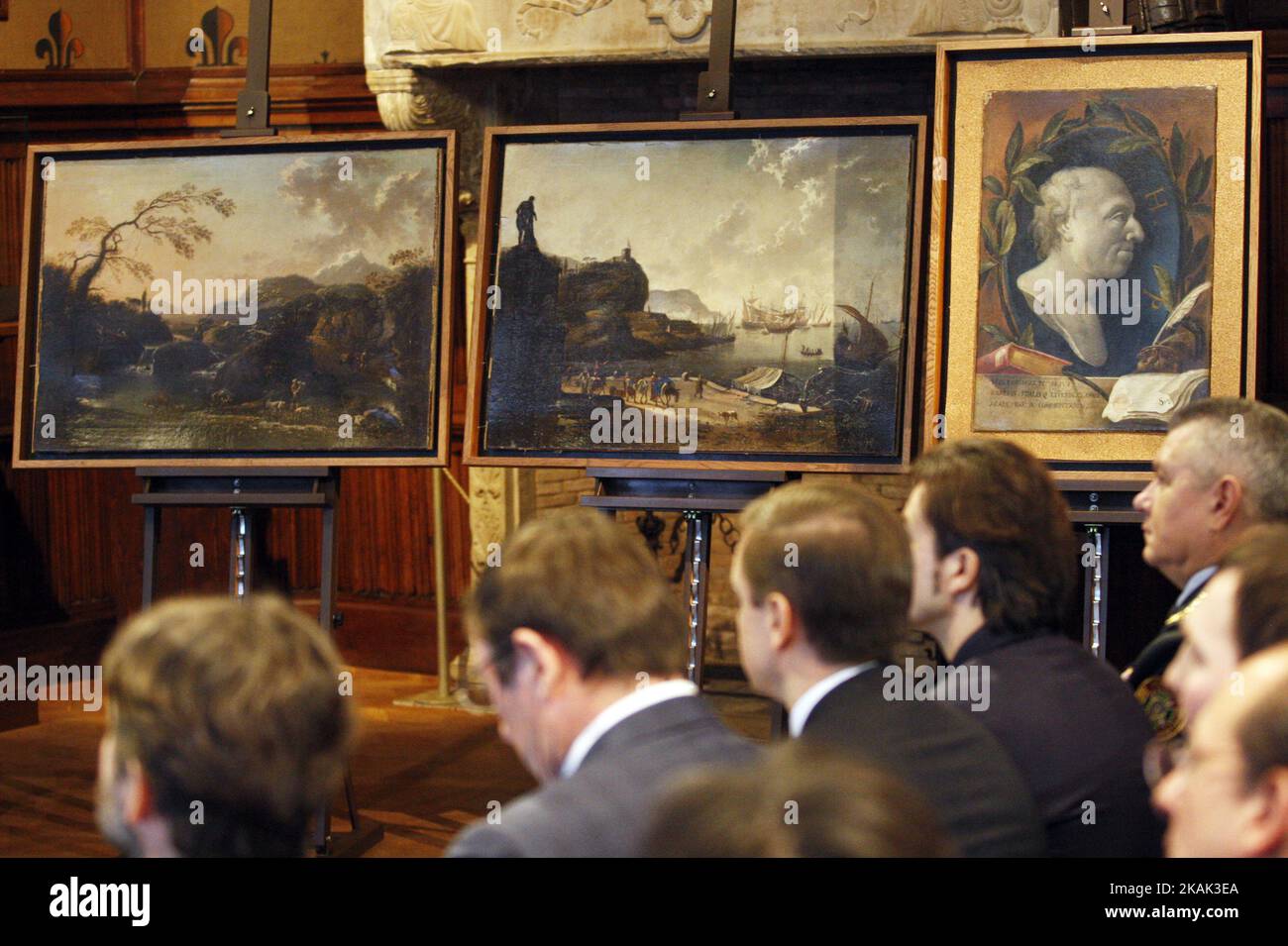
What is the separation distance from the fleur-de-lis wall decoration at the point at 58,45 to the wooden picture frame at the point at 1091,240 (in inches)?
194

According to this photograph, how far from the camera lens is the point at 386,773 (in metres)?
5.59

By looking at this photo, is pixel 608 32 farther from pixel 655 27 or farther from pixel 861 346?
pixel 861 346

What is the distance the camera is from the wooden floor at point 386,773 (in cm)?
476

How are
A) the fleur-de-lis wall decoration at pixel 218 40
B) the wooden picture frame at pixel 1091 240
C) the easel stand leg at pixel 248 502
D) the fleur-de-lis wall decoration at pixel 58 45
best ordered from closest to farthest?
the wooden picture frame at pixel 1091 240, the easel stand leg at pixel 248 502, the fleur-de-lis wall decoration at pixel 58 45, the fleur-de-lis wall decoration at pixel 218 40

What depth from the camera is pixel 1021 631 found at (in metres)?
2.55

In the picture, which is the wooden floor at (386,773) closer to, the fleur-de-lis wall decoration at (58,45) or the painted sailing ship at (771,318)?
the painted sailing ship at (771,318)

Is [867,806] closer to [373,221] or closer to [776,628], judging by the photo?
[776,628]

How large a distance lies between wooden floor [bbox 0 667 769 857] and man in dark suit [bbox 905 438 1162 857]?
2502 mm

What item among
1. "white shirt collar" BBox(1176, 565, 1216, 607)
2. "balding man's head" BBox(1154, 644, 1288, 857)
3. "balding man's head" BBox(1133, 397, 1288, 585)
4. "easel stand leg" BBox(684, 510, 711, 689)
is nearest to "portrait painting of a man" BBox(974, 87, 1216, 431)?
"easel stand leg" BBox(684, 510, 711, 689)

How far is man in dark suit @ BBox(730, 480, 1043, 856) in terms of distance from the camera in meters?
2.06

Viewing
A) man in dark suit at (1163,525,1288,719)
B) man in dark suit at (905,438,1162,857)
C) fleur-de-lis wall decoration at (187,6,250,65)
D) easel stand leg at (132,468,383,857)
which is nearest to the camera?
man in dark suit at (1163,525,1288,719)

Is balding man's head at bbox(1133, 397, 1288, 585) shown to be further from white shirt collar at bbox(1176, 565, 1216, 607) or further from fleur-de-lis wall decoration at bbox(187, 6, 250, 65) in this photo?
fleur-de-lis wall decoration at bbox(187, 6, 250, 65)

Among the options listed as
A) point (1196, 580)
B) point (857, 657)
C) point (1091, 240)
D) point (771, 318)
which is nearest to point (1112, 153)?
point (1091, 240)

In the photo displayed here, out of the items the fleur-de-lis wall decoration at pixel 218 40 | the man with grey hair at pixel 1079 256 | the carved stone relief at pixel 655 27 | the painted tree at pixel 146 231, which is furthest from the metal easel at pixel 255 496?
the fleur-de-lis wall decoration at pixel 218 40
